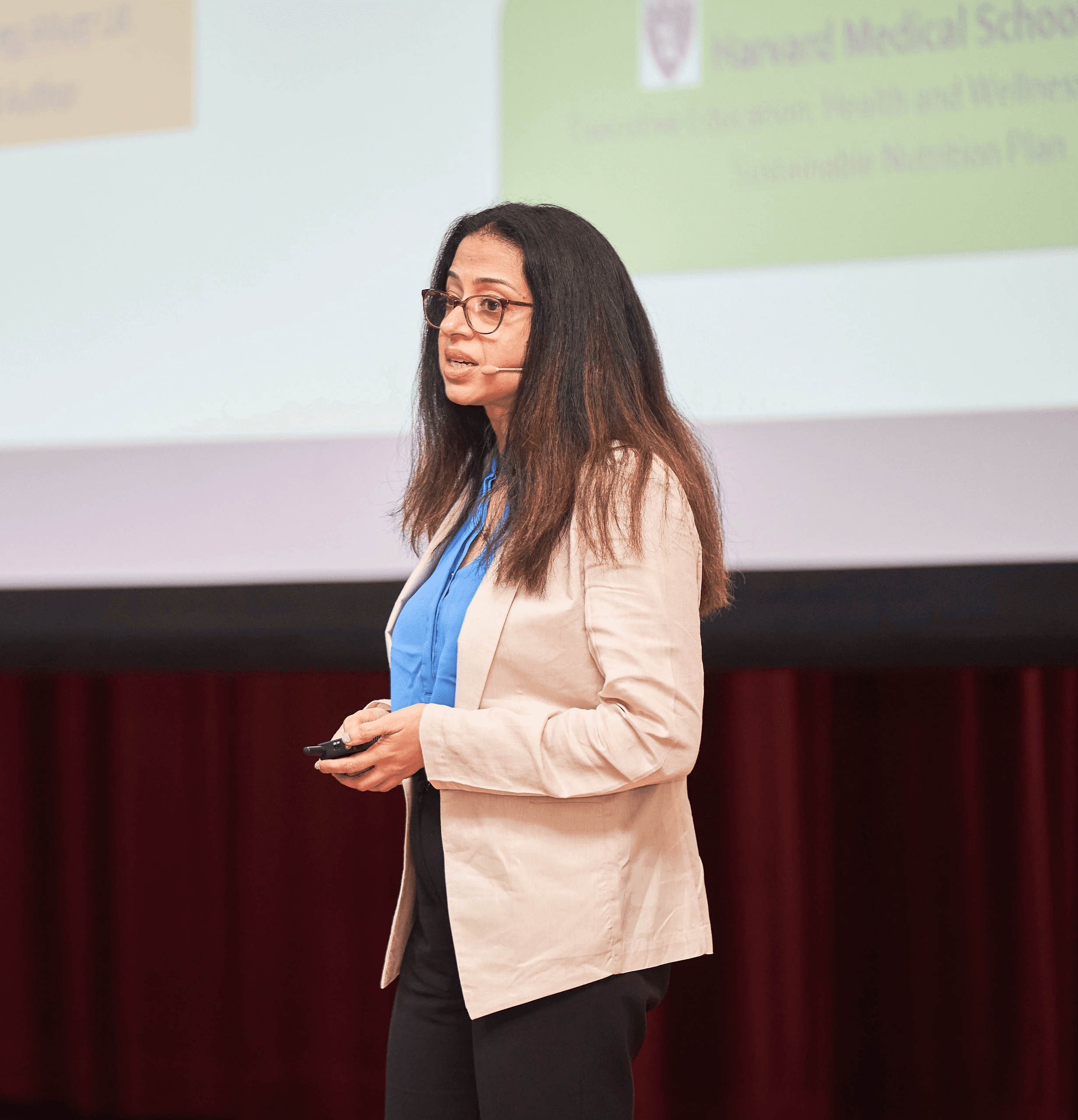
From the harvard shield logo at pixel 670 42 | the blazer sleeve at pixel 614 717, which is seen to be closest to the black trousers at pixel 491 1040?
the blazer sleeve at pixel 614 717

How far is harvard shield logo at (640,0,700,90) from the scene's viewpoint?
1.53 meters

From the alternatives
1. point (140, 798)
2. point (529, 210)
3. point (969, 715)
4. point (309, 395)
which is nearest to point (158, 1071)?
point (140, 798)

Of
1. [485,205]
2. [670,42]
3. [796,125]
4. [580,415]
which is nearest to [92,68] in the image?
[485,205]

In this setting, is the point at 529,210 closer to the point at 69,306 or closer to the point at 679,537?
the point at 679,537

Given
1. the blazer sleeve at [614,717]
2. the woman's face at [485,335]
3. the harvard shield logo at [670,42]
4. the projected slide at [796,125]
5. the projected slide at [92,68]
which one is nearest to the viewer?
the blazer sleeve at [614,717]

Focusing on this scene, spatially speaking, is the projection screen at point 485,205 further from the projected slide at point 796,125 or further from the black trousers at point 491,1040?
the black trousers at point 491,1040

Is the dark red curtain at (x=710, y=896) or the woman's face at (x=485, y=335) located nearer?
the woman's face at (x=485, y=335)

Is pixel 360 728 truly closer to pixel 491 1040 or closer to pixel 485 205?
pixel 491 1040

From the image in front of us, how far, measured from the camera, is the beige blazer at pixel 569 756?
2.71 feet

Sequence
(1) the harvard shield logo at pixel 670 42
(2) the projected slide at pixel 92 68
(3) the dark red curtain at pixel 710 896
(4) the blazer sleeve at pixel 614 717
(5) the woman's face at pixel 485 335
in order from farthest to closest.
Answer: (3) the dark red curtain at pixel 710 896 < (2) the projected slide at pixel 92 68 < (1) the harvard shield logo at pixel 670 42 < (5) the woman's face at pixel 485 335 < (4) the blazer sleeve at pixel 614 717

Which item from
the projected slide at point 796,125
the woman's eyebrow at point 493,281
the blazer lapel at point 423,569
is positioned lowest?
the blazer lapel at point 423,569

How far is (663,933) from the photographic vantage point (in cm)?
89

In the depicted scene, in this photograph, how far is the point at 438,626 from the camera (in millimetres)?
938

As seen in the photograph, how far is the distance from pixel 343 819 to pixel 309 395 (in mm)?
988
